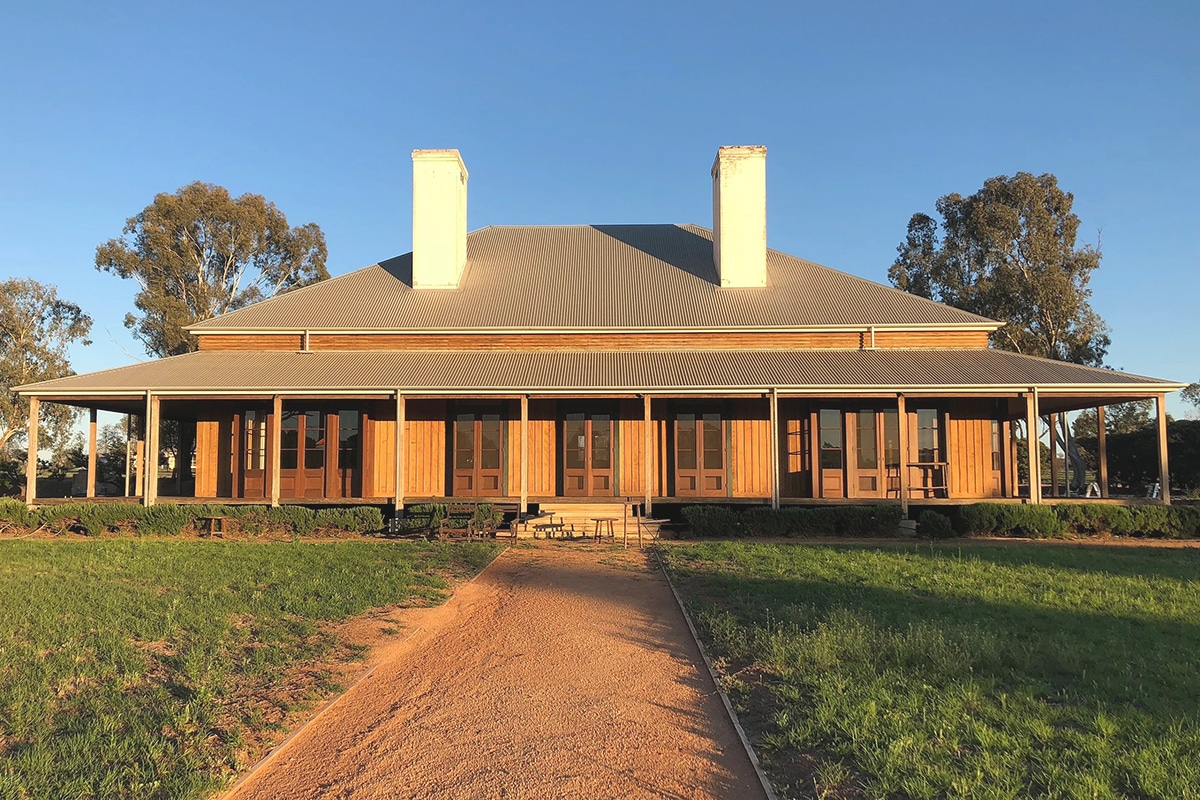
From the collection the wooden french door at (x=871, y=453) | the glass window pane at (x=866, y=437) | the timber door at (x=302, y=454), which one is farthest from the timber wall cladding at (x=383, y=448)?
the glass window pane at (x=866, y=437)

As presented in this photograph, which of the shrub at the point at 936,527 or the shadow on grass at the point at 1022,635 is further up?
the shrub at the point at 936,527

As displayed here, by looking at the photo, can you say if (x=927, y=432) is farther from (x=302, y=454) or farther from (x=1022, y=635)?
(x=302, y=454)

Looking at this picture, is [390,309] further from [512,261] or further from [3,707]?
[3,707]

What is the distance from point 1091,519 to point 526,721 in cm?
1538

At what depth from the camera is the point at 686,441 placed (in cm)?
1994

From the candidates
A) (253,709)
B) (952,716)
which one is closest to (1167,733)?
(952,716)

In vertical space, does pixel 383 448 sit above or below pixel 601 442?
below

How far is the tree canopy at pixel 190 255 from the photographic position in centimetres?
3606

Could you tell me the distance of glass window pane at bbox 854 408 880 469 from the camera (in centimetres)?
1956

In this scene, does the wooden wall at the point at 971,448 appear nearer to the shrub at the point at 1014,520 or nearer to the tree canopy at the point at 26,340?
the shrub at the point at 1014,520

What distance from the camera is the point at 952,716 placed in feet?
18.0

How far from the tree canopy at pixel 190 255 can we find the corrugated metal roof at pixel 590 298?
15.5m

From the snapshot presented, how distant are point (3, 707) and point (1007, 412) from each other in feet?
67.9

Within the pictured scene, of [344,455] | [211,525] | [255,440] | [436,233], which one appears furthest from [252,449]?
[436,233]
